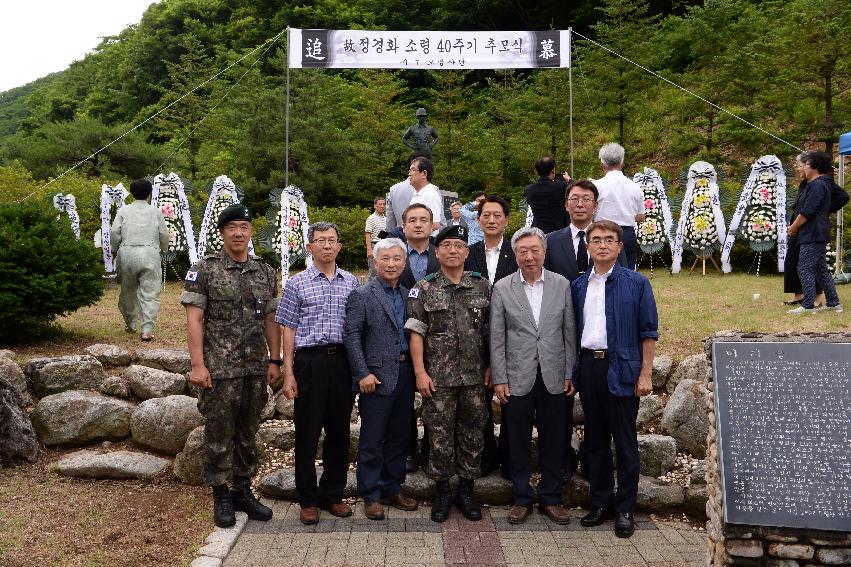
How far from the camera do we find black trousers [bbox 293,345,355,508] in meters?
4.14

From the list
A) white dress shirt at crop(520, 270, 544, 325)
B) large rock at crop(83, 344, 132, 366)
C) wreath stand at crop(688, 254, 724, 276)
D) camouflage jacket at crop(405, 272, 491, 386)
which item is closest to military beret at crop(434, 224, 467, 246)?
camouflage jacket at crop(405, 272, 491, 386)

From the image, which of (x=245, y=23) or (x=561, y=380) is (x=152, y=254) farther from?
(x=245, y=23)

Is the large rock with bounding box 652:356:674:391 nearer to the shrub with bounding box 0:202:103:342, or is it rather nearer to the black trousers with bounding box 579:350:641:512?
the black trousers with bounding box 579:350:641:512

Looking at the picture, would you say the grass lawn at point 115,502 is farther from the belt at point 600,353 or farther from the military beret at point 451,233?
the belt at point 600,353

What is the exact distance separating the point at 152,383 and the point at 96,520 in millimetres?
1730

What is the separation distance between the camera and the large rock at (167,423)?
17.4ft

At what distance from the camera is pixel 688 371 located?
569cm

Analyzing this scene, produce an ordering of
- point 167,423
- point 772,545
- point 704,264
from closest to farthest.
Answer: point 772,545
point 167,423
point 704,264

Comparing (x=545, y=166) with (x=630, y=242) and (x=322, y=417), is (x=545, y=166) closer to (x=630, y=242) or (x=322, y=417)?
(x=630, y=242)

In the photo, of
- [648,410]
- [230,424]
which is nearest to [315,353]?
[230,424]

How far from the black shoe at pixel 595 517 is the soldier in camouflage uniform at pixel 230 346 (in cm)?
194

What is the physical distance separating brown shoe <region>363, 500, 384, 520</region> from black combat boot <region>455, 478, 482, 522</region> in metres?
0.50

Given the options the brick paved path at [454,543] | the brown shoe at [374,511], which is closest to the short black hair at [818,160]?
the brick paved path at [454,543]

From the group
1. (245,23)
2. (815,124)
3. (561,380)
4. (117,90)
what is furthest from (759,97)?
(117,90)
